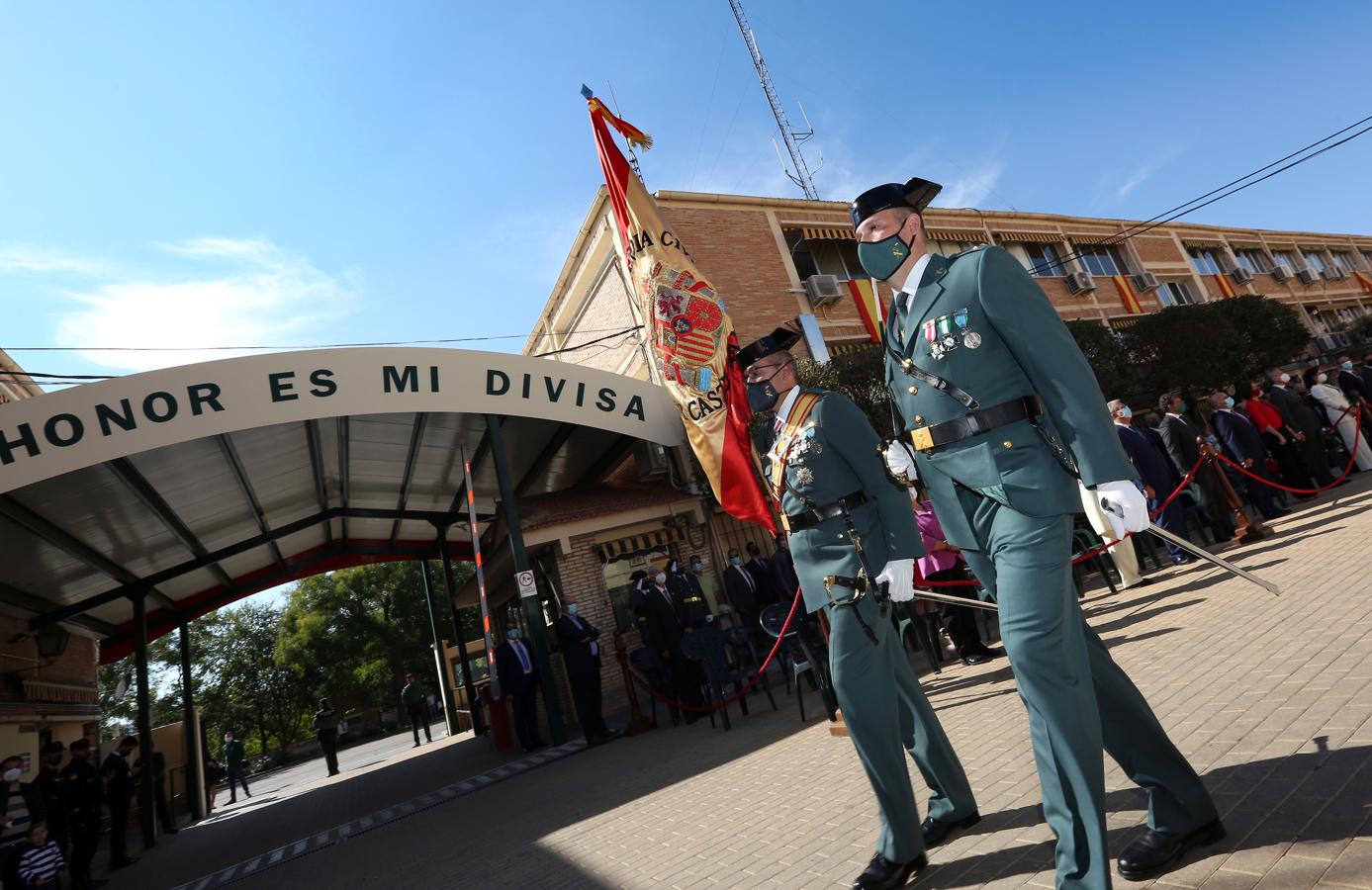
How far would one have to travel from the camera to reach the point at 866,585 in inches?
120

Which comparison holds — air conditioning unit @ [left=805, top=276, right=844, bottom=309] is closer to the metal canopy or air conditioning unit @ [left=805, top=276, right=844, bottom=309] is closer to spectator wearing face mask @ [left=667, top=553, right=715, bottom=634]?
the metal canopy

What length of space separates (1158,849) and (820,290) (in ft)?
56.5

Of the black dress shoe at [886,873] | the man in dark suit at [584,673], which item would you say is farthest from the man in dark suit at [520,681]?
the black dress shoe at [886,873]

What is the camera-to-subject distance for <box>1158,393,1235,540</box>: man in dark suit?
9.09 metres

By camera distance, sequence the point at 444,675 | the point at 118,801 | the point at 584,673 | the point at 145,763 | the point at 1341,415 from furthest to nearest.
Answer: the point at 444,675, the point at 145,763, the point at 1341,415, the point at 118,801, the point at 584,673

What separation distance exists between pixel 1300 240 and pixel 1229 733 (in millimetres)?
45701

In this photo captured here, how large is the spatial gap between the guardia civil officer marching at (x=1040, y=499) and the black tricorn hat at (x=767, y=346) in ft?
3.23

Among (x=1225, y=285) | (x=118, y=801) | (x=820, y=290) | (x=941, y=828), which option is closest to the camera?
(x=941, y=828)

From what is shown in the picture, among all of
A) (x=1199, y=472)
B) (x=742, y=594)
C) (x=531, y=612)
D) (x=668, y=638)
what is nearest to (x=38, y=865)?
(x=531, y=612)

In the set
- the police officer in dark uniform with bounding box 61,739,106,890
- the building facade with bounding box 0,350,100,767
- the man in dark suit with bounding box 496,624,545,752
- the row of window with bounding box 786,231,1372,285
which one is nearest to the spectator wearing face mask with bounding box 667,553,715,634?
the man in dark suit with bounding box 496,624,545,752

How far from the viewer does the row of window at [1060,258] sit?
2003cm

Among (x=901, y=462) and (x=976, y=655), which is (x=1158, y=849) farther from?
(x=976, y=655)

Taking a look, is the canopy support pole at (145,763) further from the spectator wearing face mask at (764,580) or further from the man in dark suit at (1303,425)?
the man in dark suit at (1303,425)

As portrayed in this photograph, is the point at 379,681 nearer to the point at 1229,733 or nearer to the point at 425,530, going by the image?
the point at 425,530
